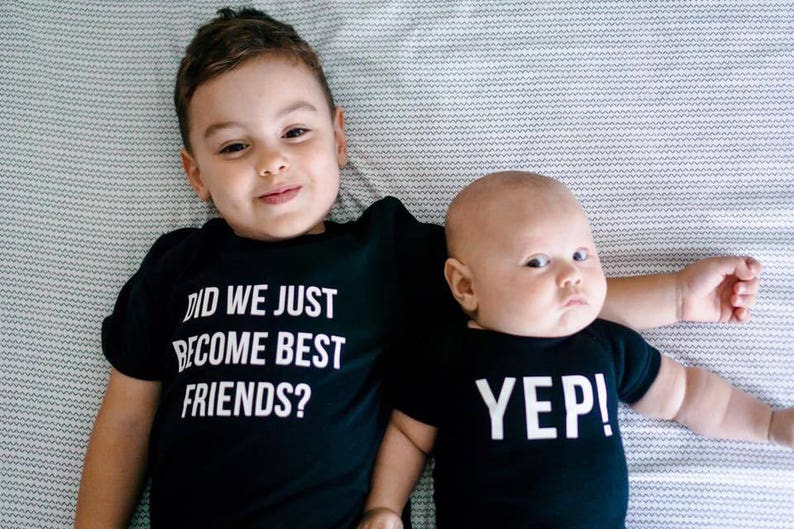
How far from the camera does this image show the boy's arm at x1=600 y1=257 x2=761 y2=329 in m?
1.03

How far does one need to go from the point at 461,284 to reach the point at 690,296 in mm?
358

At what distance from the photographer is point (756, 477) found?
1.02 metres

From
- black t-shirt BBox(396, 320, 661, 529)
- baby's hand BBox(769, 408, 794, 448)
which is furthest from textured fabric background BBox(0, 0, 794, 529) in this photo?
black t-shirt BBox(396, 320, 661, 529)

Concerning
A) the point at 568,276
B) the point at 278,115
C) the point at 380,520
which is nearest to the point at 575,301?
the point at 568,276

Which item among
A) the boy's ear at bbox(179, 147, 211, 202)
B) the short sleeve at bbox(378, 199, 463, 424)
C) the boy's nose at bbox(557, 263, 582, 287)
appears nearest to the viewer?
the boy's nose at bbox(557, 263, 582, 287)

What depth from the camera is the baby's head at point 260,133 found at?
1016 millimetres

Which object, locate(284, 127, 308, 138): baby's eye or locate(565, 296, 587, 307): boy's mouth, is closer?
locate(565, 296, 587, 307): boy's mouth

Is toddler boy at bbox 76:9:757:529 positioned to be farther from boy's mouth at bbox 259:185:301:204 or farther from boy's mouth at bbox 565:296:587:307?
boy's mouth at bbox 565:296:587:307

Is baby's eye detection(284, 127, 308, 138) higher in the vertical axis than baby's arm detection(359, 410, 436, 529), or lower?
higher

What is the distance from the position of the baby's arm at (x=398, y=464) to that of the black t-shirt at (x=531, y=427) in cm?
3

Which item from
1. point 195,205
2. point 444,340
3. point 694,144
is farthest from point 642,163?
point 195,205

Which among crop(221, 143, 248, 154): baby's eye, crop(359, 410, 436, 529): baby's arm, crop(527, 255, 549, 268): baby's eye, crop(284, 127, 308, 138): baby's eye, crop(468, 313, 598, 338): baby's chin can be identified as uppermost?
crop(284, 127, 308, 138): baby's eye

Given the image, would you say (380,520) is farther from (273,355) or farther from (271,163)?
(271,163)

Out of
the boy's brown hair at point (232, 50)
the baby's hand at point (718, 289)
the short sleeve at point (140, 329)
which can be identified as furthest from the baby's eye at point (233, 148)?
the baby's hand at point (718, 289)
